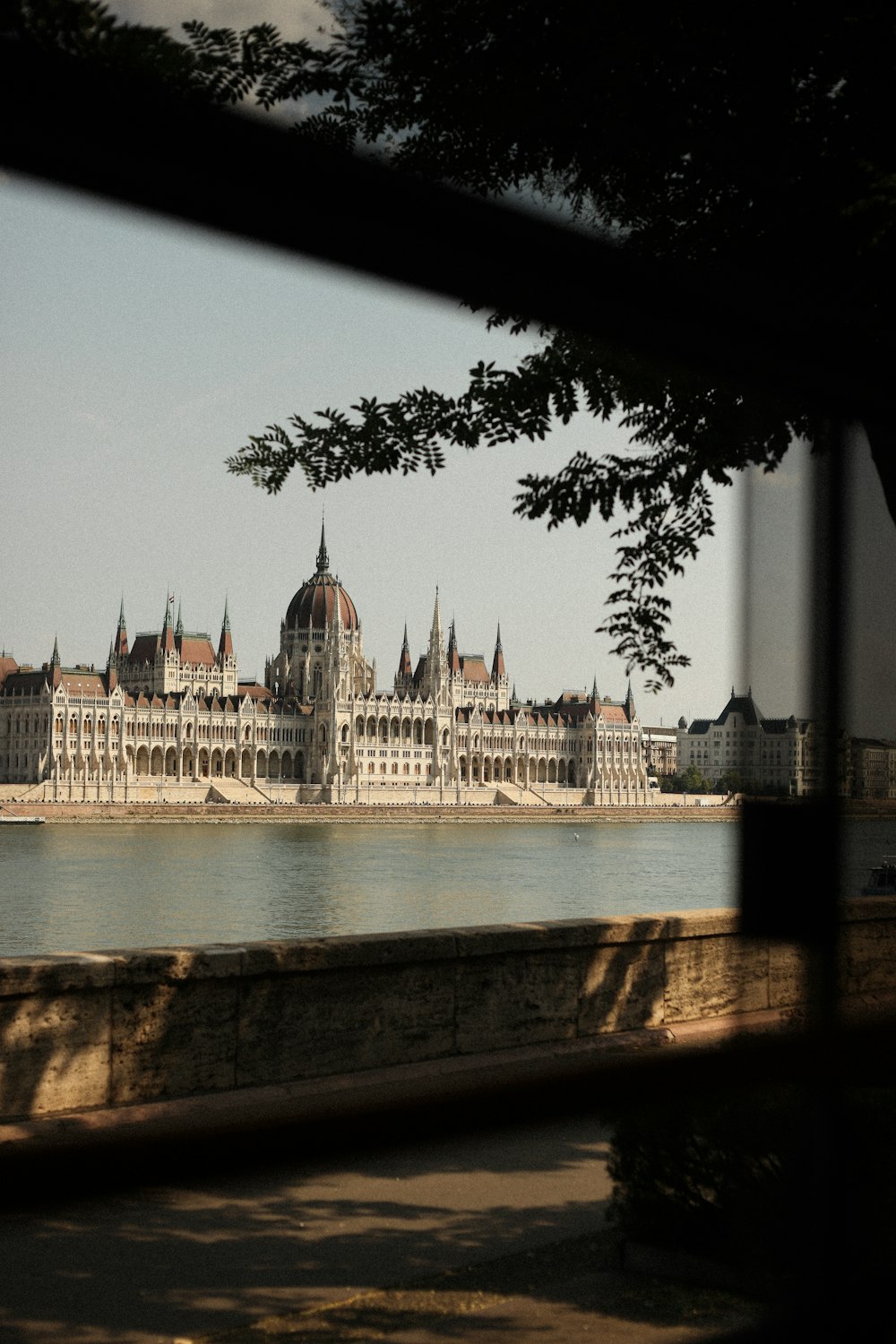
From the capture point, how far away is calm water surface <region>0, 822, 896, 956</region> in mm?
25406

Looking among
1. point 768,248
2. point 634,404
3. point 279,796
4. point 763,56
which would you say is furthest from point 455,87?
point 279,796

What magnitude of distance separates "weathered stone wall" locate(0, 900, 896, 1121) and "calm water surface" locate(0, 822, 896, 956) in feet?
31.9

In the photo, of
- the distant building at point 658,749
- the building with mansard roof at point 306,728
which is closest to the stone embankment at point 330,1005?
the building with mansard roof at point 306,728

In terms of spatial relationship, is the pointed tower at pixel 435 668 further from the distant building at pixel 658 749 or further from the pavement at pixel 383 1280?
the pavement at pixel 383 1280

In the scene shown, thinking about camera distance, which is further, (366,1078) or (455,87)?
(366,1078)

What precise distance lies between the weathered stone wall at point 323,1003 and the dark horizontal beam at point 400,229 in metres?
2.28

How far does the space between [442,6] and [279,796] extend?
71.3m

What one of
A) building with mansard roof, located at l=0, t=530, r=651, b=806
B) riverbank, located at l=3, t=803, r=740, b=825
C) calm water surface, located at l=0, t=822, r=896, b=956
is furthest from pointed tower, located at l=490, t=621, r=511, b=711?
calm water surface, located at l=0, t=822, r=896, b=956

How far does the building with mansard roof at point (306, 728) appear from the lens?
2793 inches

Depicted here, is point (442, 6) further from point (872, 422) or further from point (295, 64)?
point (872, 422)

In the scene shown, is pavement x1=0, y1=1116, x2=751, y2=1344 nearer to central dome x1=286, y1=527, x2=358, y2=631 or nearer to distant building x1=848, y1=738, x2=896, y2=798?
distant building x1=848, y1=738, x2=896, y2=798

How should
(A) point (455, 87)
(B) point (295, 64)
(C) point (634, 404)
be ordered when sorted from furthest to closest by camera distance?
(A) point (455, 87)
(C) point (634, 404)
(B) point (295, 64)

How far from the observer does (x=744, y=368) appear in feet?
3.64

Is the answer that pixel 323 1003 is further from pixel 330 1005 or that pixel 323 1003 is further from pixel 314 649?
pixel 314 649
